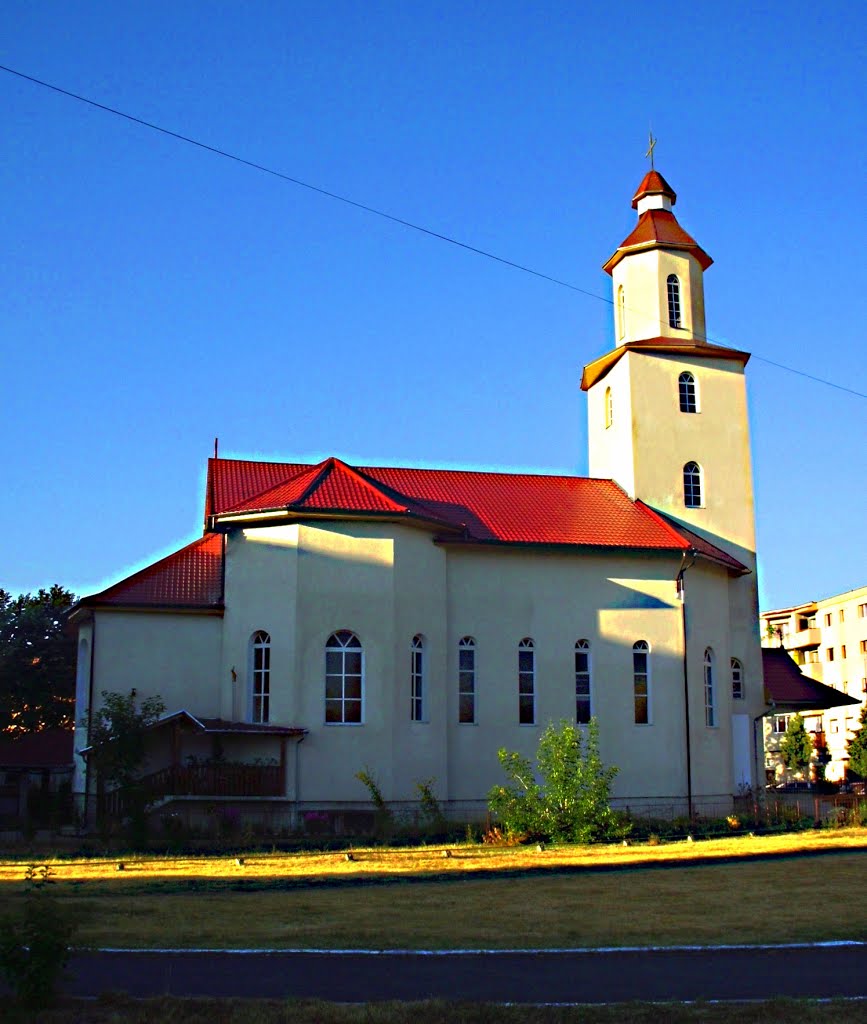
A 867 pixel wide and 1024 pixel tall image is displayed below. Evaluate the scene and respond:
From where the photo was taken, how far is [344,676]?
29.4 meters

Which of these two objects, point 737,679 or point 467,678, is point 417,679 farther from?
point 737,679

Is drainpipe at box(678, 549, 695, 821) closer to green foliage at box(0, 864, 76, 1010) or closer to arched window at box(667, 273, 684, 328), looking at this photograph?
arched window at box(667, 273, 684, 328)

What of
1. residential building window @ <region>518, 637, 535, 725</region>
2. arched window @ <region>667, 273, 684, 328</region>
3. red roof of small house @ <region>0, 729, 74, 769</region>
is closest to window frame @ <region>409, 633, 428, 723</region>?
residential building window @ <region>518, 637, 535, 725</region>

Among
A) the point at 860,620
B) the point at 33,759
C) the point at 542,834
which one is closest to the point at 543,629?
the point at 542,834

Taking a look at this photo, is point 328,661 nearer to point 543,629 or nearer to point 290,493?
point 290,493

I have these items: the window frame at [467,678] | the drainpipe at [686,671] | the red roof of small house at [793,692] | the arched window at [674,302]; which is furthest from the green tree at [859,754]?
the window frame at [467,678]

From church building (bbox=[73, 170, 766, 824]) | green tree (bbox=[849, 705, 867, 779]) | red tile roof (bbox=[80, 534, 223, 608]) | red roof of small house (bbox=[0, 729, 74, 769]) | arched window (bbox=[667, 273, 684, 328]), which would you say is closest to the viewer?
church building (bbox=[73, 170, 766, 824])

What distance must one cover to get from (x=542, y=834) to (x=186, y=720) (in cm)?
906

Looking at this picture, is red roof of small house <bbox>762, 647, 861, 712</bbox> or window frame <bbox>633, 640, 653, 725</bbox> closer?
window frame <bbox>633, 640, 653, 725</bbox>

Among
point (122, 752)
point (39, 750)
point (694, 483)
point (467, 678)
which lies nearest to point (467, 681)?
point (467, 678)

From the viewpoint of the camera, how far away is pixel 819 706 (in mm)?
Answer: 38531

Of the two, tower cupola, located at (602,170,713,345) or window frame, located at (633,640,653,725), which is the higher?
tower cupola, located at (602,170,713,345)

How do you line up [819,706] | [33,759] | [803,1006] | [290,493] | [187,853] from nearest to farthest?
[803,1006] → [187,853] → [290,493] → [819,706] → [33,759]

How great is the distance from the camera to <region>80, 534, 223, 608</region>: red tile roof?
30844mm
